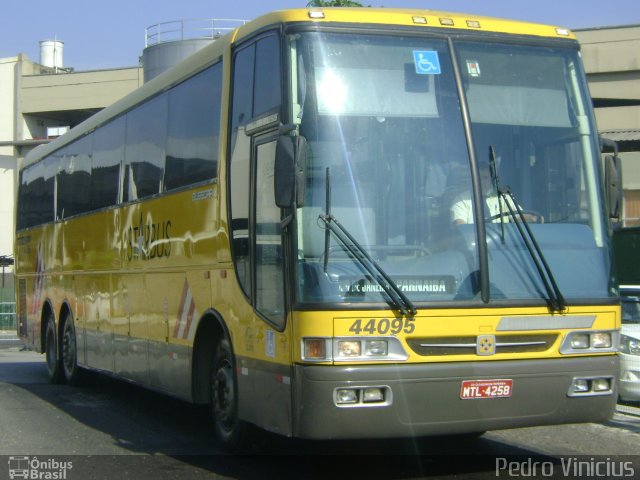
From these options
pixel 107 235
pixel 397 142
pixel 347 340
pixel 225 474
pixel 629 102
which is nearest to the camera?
pixel 347 340

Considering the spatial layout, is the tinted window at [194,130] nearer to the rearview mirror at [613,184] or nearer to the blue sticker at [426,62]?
the blue sticker at [426,62]

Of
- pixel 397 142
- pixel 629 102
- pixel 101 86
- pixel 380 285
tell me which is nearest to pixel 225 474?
pixel 380 285

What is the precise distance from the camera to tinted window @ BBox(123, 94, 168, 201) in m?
10.8

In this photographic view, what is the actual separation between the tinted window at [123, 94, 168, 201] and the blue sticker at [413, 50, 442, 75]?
3.92m

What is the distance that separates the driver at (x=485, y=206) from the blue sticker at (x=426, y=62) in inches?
33.3

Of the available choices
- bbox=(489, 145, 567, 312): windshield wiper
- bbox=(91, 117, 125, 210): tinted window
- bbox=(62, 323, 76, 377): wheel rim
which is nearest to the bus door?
bbox=(489, 145, 567, 312): windshield wiper

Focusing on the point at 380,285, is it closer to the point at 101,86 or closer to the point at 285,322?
the point at 285,322

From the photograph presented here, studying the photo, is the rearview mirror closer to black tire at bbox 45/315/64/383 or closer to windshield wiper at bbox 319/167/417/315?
windshield wiper at bbox 319/167/417/315

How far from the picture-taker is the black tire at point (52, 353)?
15.5m

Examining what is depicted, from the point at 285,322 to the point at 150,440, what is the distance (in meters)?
3.34

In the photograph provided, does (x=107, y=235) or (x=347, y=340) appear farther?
(x=107, y=235)

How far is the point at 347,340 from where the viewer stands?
270 inches

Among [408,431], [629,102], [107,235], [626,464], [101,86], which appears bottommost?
[626,464]

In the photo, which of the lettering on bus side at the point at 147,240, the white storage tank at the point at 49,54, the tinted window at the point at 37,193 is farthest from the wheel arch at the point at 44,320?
the white storage tank at the point at 49,54
